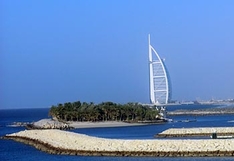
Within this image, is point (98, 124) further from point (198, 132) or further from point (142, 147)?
point (142, 147)

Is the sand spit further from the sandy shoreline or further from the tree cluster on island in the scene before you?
the tree cluster on island

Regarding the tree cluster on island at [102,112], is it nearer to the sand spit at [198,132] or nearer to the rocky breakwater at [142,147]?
the sand spit at [198,132]

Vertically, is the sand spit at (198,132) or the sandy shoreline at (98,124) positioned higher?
the sandy shoreline at (98,124)

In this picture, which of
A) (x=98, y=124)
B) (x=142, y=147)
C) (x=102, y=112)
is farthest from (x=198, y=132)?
(x=102, y=112)

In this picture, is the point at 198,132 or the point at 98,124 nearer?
the point at 198,132

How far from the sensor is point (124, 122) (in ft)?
308

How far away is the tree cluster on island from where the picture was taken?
95.3m

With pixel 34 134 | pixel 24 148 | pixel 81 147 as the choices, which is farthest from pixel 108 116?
pixel 81 147

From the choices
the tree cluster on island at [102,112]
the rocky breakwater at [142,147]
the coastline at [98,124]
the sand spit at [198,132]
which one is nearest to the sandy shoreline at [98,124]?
the coastline at [98,124]

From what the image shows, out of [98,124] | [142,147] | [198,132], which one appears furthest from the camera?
[98,124]

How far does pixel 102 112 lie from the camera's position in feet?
319

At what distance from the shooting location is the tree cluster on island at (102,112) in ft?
313

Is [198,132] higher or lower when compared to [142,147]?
higher

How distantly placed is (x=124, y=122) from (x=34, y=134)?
126 ft
